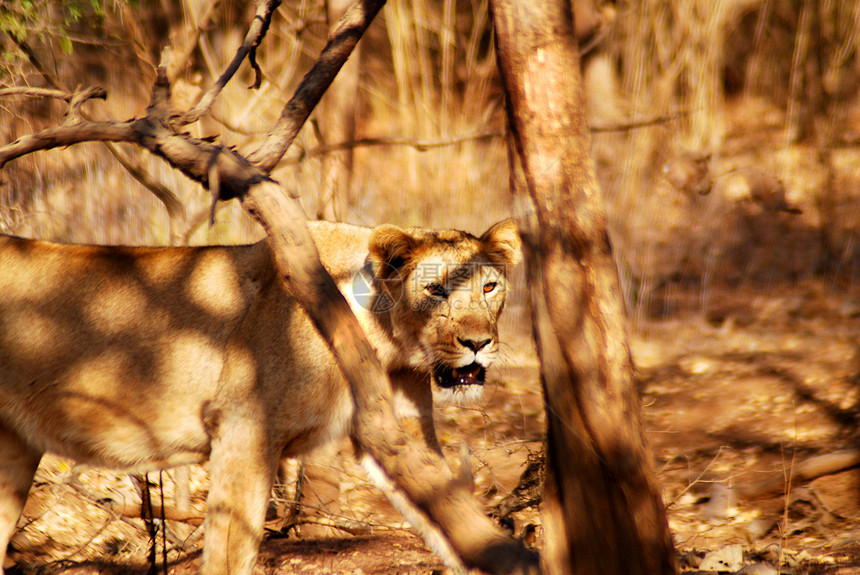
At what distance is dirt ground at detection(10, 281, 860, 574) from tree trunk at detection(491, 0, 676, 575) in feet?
4.22

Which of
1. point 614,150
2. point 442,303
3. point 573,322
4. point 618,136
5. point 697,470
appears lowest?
point 697,470

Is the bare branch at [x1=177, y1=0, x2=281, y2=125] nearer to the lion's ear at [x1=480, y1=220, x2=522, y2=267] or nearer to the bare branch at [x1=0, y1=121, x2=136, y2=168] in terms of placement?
the bare branch at [x1=0, y1=121, x2=136, y2=168]

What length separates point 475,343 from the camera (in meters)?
3.54

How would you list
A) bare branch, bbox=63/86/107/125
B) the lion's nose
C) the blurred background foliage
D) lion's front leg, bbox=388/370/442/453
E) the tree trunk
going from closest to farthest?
the tree trunk → bare branch, bbox=63/86/107/125 → the lion's nose → lion's front leg, bbox=388/370/442/453 → the blurred background foliage

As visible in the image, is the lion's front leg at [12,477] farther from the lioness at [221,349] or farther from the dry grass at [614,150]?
the dry grass at [614,150]

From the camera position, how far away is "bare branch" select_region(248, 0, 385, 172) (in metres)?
3.12

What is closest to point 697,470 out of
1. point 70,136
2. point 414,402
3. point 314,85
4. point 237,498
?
point 414,402

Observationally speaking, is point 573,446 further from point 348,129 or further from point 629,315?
point 629,315

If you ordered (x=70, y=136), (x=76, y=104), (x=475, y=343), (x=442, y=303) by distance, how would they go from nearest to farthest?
(x=70, y=136), (x=76, y=104), (x=475, y=343), (x=442, y=303)

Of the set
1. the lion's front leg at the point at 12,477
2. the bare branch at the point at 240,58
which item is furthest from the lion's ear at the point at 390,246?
the lion's front leg at the point at 12,477

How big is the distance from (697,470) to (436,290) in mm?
3397

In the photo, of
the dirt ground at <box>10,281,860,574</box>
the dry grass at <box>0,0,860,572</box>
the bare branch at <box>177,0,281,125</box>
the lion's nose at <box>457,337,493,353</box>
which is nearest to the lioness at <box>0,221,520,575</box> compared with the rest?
the lion's nose at <box>457,337,493,353</box>

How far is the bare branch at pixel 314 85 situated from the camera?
3121mm

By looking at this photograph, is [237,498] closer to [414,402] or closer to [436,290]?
[414,402]
